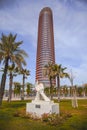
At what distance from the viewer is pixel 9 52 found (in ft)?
93.8

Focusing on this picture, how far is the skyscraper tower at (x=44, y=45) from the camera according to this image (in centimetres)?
16646

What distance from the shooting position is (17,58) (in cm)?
2861

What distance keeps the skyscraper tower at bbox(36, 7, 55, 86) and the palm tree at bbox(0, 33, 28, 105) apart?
131714 millimetres

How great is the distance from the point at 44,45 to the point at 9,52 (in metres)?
146

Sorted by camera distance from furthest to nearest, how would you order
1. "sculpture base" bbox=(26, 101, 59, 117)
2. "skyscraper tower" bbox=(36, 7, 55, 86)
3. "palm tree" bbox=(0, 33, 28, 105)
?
Answer: "skyscraper tower" bbox=(36, 7, 55, 86) → "palm tree" bbox=(0, 33, 28, 105) → "sculpture base" bbox=(26, 101, 59, 117)

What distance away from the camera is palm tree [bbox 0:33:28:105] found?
28.0m

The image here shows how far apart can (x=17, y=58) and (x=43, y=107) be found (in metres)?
12.5

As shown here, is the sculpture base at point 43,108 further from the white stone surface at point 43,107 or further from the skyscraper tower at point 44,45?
the skyscraper tower at point 44,45

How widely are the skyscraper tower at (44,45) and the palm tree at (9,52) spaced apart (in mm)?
131714

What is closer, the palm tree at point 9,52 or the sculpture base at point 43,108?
the sculpture base at point 43,108

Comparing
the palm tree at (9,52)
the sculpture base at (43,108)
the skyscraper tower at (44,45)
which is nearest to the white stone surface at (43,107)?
Result: the sculpture base at (43,108)

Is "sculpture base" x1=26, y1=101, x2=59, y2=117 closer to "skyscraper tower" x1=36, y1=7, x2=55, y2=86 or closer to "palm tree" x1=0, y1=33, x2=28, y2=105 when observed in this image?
"palm tree" x1=0, y1=33, x2=28, y2=105

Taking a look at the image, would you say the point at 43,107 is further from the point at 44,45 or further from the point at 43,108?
the point at 44,45

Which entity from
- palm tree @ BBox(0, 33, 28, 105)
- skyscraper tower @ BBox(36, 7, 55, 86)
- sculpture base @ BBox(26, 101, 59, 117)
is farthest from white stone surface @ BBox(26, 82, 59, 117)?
skyscraper tower @ BBox(36, 7, 55, 86)
